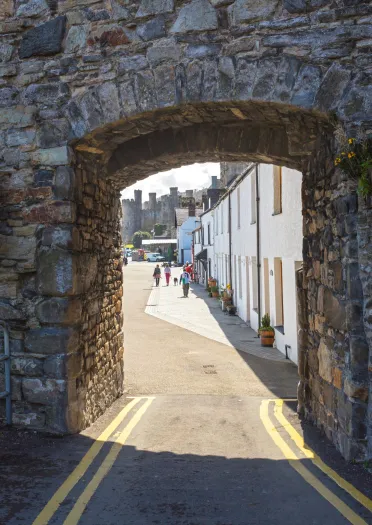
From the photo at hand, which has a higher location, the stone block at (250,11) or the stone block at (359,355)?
the stone block at (250,11)

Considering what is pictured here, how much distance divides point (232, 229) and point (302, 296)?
614 inches

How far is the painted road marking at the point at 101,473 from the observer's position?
475 centimetres

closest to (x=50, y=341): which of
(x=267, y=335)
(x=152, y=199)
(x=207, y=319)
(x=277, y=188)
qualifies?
(x=277, y=188)

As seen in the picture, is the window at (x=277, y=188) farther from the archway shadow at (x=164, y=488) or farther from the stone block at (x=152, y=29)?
the archway shadow at (x=164, y=488)

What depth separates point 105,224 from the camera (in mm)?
8695

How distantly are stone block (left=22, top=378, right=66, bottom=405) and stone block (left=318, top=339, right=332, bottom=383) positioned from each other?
3.29m

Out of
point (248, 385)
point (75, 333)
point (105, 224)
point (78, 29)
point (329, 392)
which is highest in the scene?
point (78, 29)

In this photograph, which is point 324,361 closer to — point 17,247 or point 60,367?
point 60,367

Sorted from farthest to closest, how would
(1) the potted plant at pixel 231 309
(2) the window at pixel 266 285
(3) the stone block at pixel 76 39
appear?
(1) the potted plant at pixel 231 309 → (2) the window at pixel 266 285 → (3) the stone block at pixel 76 39

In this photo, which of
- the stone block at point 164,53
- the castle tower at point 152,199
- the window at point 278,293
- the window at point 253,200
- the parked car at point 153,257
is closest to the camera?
the stone block at point 164,53

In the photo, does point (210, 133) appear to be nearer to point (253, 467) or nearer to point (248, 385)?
point (253, 467)

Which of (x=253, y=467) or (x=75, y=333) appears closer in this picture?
(x=253, y=467)

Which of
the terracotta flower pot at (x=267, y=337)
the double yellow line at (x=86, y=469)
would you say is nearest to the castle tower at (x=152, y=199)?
the terracotta flower pot at (x=267, y=337)

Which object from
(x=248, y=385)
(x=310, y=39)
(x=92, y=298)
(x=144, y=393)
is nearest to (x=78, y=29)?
(x=310, y=39)
